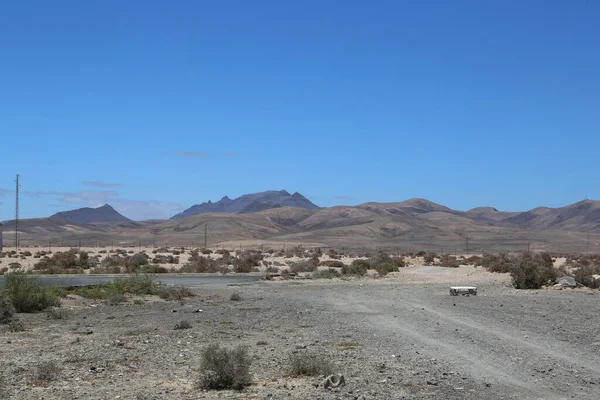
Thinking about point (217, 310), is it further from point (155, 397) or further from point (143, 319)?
point (155, 397)

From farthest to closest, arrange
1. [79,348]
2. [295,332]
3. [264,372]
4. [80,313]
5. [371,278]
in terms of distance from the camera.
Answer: [371,278] → [80,313] → [295,332] → [79,348] → [264,372]

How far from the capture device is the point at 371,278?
53.5 metres

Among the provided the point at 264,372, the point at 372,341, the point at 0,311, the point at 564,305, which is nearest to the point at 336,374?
the point at 264,372

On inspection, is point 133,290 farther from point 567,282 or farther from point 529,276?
point 567,282

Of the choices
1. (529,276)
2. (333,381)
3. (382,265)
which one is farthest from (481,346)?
(382,265)

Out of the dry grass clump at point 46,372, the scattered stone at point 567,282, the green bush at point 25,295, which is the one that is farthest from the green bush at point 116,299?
the scattered stone at point 567,282

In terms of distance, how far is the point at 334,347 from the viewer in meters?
16.2

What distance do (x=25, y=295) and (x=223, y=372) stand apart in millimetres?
16462

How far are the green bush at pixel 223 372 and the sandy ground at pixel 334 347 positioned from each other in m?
0.31

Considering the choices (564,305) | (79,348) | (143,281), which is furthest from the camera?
(143,281)

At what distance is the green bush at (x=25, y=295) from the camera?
2544 cm

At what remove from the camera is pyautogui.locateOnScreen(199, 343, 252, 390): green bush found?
38.8ft

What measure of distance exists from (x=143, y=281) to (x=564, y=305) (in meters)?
19.5

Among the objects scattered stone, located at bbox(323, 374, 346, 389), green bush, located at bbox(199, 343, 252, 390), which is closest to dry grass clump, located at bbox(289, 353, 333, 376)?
scattered stone, located at bbox(323, 374, 346, 389)
